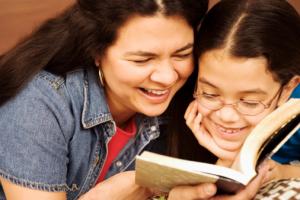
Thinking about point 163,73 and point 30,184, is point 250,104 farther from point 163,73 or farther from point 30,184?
point 30,184

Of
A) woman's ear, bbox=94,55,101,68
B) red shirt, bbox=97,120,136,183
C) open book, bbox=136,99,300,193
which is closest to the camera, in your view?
open book, bbox=136,99,300,193

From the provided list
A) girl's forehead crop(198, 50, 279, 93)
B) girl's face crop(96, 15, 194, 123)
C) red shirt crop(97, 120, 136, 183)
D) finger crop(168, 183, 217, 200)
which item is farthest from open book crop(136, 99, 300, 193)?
red shirt crop(97, 120, 136, 183)

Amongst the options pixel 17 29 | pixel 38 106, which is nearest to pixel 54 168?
pixel 38 106

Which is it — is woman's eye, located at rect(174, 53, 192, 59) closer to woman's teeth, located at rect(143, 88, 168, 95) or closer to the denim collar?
woman's teeth, located at rect(143, 88, 168, 95)

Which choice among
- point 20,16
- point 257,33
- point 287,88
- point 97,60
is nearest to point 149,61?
point 97,60

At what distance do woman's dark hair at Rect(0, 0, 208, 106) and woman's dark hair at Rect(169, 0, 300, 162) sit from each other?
0.19 ft

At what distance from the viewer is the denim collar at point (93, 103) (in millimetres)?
1320

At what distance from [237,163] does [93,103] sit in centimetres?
57

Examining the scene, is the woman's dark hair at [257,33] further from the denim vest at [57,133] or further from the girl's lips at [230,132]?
the denim vest at [57,133]

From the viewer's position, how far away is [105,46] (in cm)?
123

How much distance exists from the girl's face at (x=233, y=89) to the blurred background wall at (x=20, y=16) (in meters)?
1.10

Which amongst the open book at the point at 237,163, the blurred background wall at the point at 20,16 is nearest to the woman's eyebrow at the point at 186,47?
the open book at the point at 237,163

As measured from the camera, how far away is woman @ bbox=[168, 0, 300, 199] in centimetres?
117

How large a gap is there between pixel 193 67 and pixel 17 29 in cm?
116
